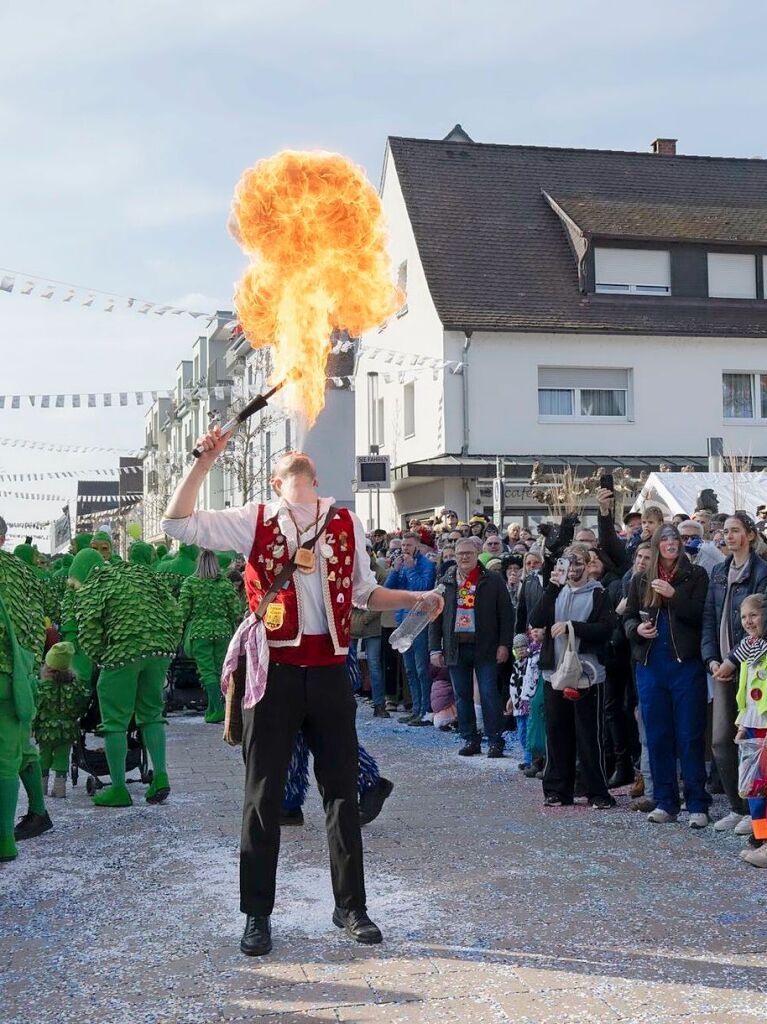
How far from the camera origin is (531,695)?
10125mm

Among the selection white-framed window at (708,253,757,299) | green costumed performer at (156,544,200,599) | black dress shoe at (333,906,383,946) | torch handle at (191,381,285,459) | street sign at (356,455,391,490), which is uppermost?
white-framed window at (708,253,757,299)

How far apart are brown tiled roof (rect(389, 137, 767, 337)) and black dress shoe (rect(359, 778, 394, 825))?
1806cm

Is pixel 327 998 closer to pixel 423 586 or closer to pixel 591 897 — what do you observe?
pixel 591 897

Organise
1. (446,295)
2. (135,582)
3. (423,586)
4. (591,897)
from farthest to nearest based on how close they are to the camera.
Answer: (446,295) → (423,586) → (135,582) → (591,897)

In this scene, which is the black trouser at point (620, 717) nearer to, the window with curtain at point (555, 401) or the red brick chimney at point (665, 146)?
the window with curtain at point (555, 401)

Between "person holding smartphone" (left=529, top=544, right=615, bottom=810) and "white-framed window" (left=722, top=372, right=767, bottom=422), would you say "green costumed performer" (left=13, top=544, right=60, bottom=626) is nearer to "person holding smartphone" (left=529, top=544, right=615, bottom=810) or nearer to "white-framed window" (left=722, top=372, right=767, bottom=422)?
"person holding smartphone" (left=529, top=544, right=615, bottom=810)

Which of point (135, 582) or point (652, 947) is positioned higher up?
point (135, 582)

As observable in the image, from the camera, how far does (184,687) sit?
15.2 metres

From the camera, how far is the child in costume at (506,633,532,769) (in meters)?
10.1

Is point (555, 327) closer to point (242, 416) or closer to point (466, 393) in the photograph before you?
point (466, 393)

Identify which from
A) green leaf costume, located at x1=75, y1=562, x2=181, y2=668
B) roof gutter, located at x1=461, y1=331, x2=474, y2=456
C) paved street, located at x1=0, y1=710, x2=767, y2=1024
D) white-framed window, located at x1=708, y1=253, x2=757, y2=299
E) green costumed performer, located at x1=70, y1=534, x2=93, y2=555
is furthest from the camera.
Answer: white-framed window, located at x1=708, y1=253, x2=757, y2=299

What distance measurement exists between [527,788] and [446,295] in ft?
57.5

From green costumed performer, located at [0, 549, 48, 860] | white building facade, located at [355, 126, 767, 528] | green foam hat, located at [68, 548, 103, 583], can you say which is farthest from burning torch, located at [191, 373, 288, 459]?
white building facade, located at [355, 126, 767, 528]

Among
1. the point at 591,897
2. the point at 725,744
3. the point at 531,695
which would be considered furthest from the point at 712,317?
Result: the point at 591,897
